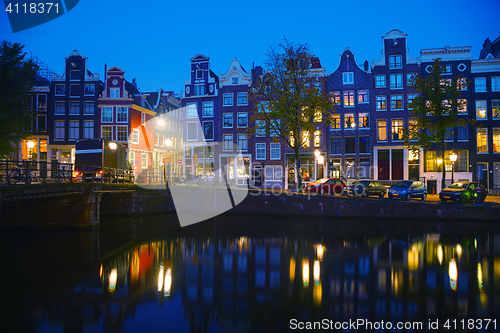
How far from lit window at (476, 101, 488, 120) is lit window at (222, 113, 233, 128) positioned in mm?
32002

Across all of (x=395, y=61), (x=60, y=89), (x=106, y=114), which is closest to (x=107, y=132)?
(x=106, y=114)

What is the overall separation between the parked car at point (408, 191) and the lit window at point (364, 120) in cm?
1417

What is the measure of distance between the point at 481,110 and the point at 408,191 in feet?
66.7

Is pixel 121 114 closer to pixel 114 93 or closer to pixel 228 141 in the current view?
pixel 114 93

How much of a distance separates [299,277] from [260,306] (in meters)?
3.29

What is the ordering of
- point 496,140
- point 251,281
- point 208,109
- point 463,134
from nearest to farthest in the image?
point 251,281
point 496,140
point 463,134
point 208,109

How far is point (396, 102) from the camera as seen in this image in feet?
135

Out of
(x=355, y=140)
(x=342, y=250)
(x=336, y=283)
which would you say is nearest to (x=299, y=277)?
(x=336, y=283)

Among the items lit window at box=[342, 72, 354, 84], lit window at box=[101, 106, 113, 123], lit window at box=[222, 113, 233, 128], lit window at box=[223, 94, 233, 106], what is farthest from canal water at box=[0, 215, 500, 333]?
lit window at box=[223, 94, 233, 106]

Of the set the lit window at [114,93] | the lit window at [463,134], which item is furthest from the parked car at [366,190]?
the lit window at [114,93]

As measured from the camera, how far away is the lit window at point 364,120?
42.0m

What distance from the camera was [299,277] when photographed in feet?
44.3

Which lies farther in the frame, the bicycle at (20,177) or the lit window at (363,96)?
the lit window at (363,96)

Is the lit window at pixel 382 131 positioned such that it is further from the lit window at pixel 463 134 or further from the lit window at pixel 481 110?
the lit window at pixel 481 110
